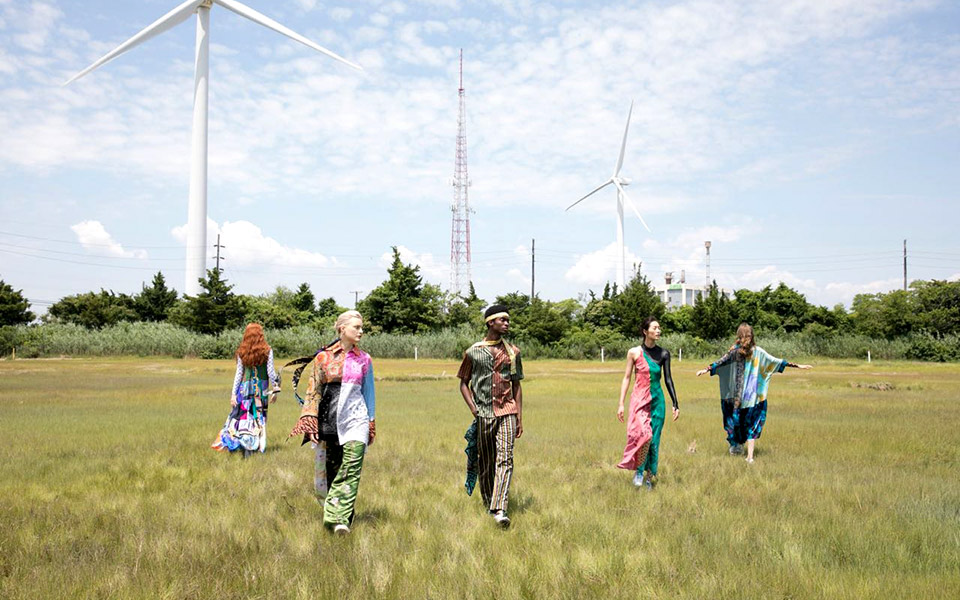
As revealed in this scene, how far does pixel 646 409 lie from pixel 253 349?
5907 mm

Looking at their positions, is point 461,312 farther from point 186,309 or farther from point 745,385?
point 745,385

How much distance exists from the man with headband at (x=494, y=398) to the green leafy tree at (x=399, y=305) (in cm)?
5793

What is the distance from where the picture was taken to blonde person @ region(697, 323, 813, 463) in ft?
35.8

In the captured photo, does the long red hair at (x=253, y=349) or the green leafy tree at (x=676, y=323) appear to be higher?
the green leafy tree at (x=676, y=323)

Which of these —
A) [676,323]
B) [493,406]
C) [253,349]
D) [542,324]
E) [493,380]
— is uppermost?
[676,323]

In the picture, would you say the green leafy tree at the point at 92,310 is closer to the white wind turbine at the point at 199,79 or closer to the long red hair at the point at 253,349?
the white wind turbine at the point at 199,79

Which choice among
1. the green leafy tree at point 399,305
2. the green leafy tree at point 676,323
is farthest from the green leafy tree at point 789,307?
the green leafy tree at point 399,305

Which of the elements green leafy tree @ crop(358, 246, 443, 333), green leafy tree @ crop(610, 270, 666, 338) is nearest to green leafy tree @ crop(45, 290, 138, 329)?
green leafy tree @ crop(358, 246, 443, 333)

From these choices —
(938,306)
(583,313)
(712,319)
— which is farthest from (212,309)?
(938,306)

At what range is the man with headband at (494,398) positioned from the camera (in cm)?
708

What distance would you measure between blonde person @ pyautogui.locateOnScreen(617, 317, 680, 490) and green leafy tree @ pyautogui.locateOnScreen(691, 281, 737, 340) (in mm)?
58008

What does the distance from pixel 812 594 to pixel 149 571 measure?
4552mm

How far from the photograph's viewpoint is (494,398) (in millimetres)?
7113

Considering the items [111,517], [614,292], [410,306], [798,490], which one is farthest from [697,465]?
[614,292]
